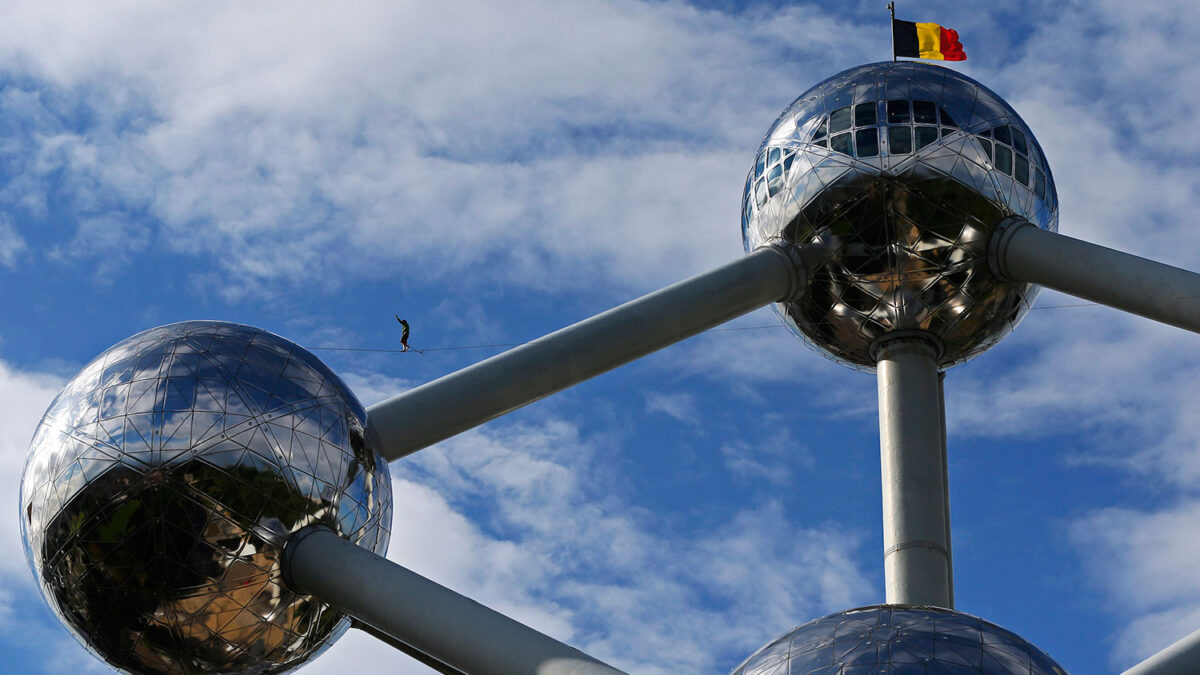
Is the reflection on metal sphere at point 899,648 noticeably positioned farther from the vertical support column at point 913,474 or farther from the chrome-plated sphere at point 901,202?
the chrome-plated sphere at point 901,202

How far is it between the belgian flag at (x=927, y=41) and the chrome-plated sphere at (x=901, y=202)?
1.71m

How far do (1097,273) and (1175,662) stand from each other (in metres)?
3.21

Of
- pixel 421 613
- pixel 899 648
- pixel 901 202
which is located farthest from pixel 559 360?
pixel 899 648

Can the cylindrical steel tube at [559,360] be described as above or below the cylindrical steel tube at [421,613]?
above

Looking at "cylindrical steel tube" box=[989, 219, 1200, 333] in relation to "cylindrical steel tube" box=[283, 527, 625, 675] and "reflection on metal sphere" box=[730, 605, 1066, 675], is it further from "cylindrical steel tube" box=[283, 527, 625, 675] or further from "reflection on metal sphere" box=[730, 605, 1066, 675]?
"cylindrical steel tube" box=[283, 527, 625, 675]

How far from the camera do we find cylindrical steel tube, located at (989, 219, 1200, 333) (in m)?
13.0

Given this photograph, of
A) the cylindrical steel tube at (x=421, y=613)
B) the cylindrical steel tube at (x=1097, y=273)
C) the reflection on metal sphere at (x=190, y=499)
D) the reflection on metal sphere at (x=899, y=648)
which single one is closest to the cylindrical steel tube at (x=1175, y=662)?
the reflection on metal sphere at (x=899, y=648)

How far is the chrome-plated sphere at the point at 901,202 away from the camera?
1495 cm

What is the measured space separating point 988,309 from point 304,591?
664 cm

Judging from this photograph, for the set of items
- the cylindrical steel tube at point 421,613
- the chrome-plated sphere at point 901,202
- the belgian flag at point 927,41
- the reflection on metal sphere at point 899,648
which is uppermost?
the belgian flag at point 927,41

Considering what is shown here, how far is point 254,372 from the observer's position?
489 inches

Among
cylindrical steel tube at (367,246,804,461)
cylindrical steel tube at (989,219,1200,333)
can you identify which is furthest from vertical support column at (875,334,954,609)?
cylindrical steel tube at (367,246,804,461)

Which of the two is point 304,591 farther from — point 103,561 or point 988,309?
point 988,309

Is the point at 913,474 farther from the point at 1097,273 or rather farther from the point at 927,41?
the point at 927,41
